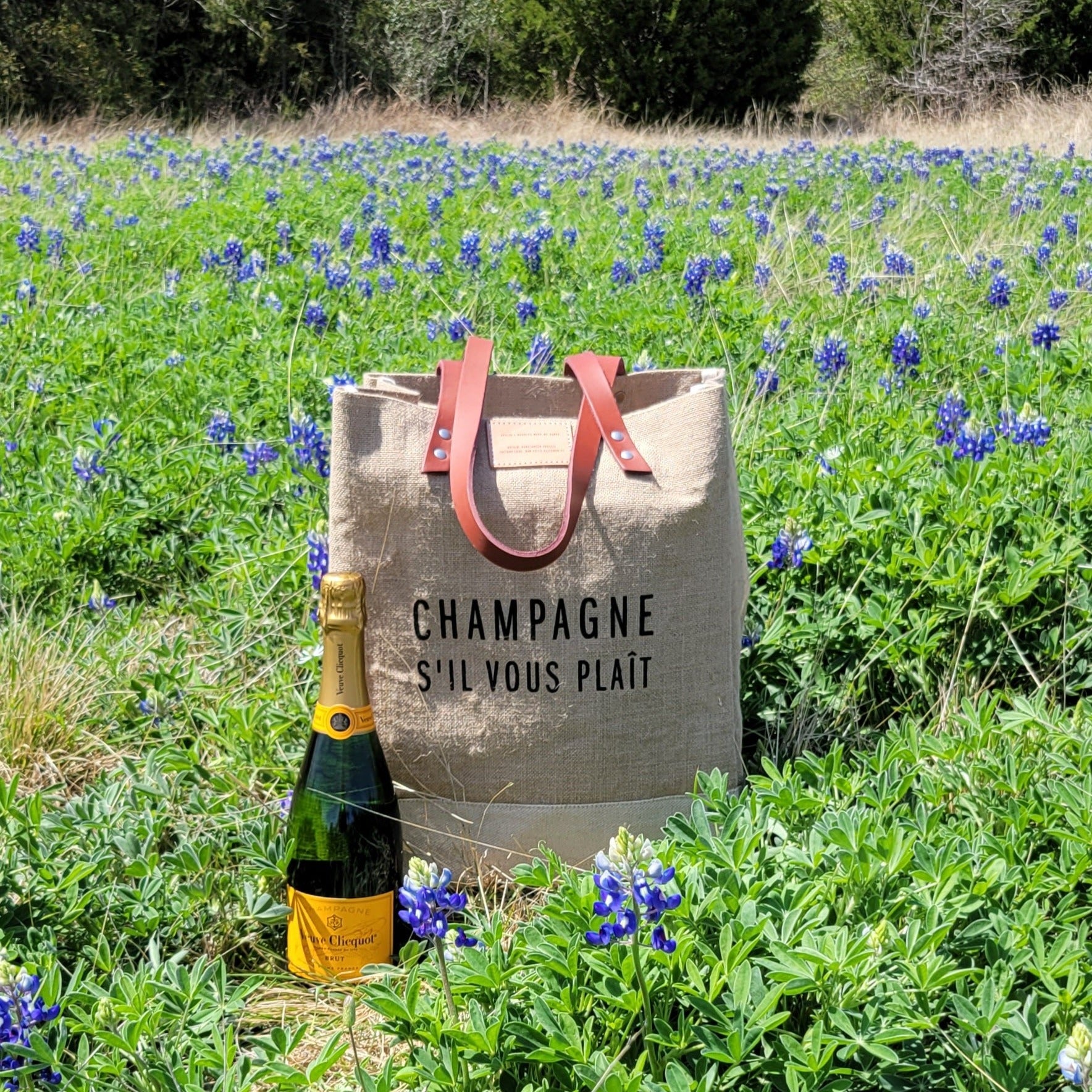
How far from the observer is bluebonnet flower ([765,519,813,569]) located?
98.8 inches

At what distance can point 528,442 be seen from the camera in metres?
2.11

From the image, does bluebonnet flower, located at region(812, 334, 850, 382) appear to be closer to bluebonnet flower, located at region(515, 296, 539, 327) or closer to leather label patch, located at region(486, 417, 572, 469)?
bluebonnet flower, located at region(515, 296, 539, 327)

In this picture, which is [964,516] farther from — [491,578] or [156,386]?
[156,386]

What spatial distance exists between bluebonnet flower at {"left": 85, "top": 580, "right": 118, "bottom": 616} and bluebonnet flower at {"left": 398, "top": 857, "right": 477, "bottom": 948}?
52.9 inches

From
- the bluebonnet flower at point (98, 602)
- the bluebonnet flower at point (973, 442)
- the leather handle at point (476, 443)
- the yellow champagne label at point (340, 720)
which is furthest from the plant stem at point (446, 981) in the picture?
the bluebonnet flower at point (973, 442)

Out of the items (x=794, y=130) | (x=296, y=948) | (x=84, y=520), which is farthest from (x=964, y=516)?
(x=794, y=130)

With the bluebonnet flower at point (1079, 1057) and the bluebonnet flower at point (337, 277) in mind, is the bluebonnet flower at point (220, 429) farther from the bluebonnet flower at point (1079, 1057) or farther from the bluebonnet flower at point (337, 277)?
the bluebonnet flower at point (1079, 1057)

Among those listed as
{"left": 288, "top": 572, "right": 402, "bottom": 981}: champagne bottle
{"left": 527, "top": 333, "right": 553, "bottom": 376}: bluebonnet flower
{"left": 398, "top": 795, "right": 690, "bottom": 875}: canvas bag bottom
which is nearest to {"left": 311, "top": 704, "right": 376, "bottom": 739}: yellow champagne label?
{"left": 288, "top": 572, "right": 402, "bottom": 981}: champagne bottle

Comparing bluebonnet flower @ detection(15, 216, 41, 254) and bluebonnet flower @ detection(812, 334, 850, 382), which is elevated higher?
bluebonnet flower @ detection(15, 216, 41, 254)

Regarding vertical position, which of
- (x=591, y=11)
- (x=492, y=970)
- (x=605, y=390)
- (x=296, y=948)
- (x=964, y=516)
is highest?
(x=591, y=11)

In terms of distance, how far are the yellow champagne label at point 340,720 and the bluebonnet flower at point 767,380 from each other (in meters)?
1.93

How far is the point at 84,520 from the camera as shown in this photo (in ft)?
10.2

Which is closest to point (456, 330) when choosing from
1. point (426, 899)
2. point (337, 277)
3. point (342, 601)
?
point (337, 277)

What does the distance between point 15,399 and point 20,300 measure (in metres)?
1.09
